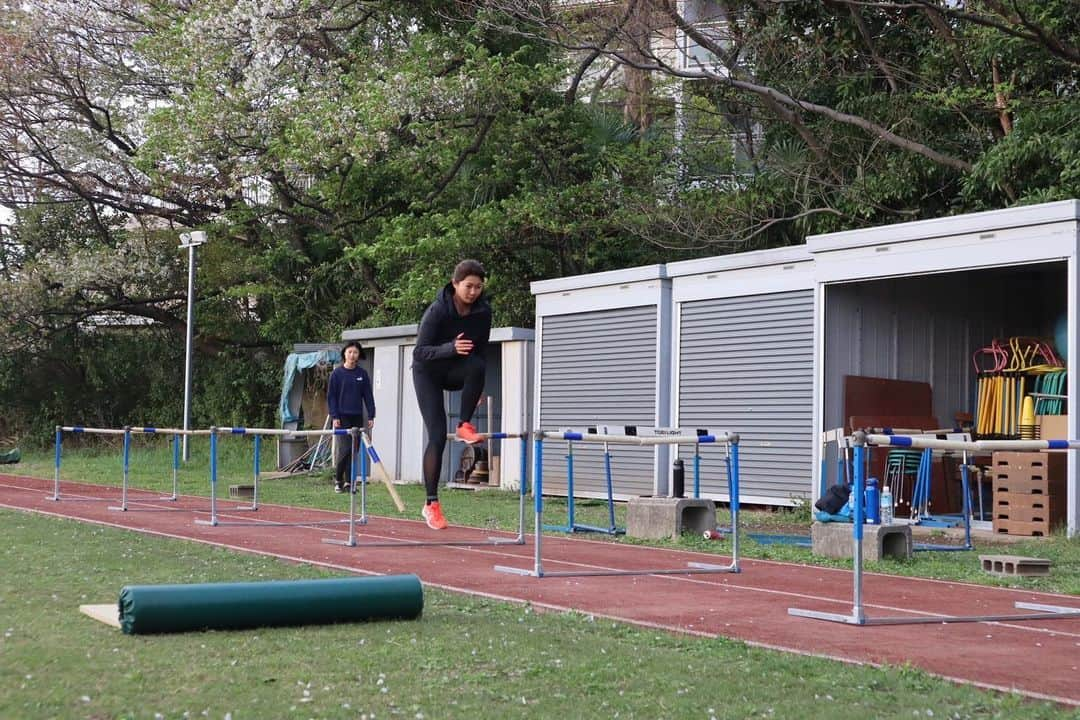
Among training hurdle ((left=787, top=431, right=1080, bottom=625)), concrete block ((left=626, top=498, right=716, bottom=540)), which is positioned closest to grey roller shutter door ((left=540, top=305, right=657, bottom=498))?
concrete block ((left=626, top=498, right=716, bottom=540))

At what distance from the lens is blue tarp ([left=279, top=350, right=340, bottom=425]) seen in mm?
26547

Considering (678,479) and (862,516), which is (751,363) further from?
(862,516)

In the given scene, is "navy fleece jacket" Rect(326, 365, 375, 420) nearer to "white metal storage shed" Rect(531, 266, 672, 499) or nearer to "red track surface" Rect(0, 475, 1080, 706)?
"white metal storage shed" Rect(531, 266, 672, 499)

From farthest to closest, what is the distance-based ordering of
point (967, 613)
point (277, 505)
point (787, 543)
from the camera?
point (277, 505)
point (787, 543)
point (967, 613)

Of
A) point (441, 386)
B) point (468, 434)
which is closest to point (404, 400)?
point (441, 386)

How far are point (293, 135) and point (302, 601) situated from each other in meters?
20.6

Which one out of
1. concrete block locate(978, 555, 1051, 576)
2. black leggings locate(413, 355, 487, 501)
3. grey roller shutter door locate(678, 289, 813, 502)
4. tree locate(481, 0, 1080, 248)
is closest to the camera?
concrete block locate(978, 555, 1051, 576)

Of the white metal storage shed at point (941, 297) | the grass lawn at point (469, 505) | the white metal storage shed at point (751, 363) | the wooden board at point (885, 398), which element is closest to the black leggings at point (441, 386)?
the grass lawn at point (469, 505)

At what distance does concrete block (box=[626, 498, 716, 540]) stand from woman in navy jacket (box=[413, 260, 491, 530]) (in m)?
3.12

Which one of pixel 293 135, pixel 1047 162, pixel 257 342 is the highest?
pixel 293 135

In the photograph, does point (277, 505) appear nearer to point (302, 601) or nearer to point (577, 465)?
point (577, 465)

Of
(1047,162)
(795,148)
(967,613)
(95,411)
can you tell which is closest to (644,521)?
(967,613)

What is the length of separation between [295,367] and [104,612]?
66.7 feet

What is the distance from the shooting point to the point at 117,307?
35.2 metres
